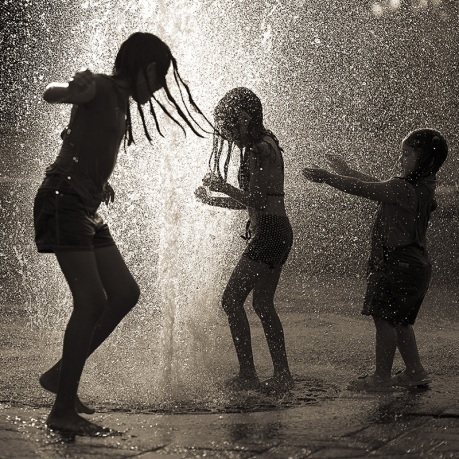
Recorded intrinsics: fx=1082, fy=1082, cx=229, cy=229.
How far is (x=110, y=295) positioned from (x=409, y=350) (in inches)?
63.1

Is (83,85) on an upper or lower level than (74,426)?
upper

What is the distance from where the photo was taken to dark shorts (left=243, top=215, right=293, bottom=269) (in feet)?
16.6

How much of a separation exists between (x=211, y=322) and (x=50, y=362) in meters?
1.22

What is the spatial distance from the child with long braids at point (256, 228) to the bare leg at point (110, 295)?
88cm

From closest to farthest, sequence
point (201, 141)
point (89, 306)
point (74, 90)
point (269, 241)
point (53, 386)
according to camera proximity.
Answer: point (74, 90) → point (89, 306) → point (53, 386) → point (269, 241) → point (201, 141)

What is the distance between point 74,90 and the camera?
152 inches

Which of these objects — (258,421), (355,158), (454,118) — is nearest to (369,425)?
(258,421)

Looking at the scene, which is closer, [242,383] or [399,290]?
[242,383]

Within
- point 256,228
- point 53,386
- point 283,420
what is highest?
point 256,228

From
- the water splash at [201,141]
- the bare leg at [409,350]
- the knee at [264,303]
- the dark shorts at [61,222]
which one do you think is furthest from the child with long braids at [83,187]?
the bare leg at [409,350]

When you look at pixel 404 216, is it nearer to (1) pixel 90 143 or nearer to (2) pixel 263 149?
(2) pixel 263 149

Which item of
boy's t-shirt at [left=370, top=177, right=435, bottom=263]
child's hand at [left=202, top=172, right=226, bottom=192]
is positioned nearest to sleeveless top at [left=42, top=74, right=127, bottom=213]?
child's hand at [left=202, top=172, right=226, bottom=192]

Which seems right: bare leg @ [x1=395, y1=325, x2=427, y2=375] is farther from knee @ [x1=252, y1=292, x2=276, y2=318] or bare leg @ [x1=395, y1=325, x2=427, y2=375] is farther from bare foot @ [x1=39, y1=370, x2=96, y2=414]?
bare foot @ [x1=39, y1=370, x2=96, y2=414]

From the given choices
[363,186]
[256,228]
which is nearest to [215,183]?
[256,228]
